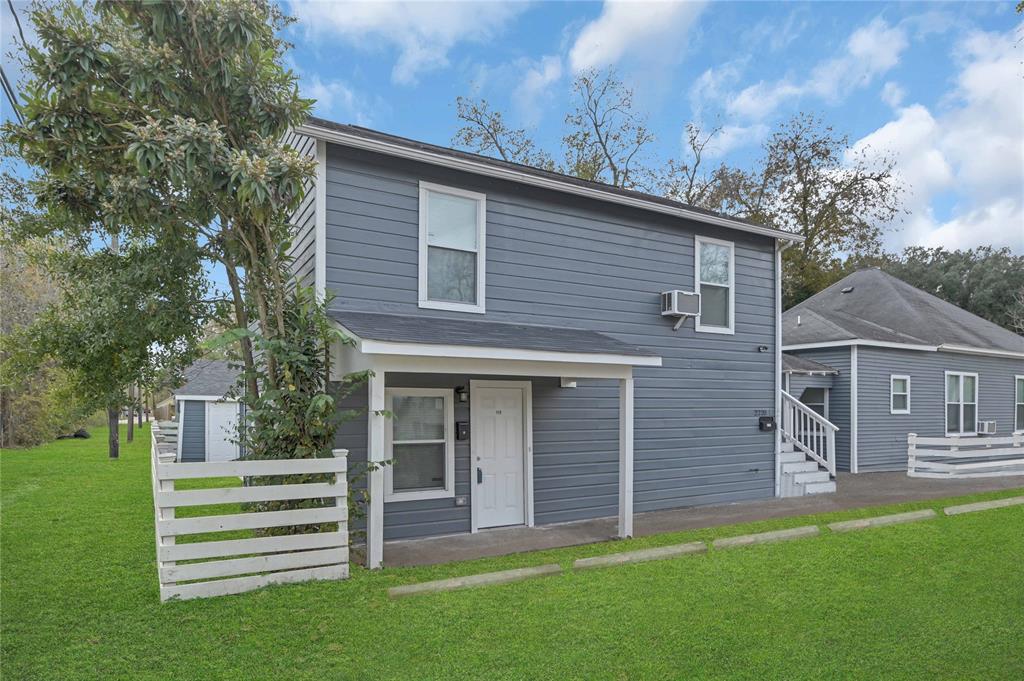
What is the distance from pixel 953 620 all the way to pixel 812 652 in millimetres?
1424

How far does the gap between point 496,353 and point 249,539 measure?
111 inches

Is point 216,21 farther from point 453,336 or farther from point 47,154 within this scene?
point 453,336

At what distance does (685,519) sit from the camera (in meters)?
8.59

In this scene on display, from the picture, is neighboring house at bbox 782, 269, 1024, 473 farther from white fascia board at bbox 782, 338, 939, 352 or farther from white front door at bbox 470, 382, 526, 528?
white front door at bbox 470, 382, 526, 528

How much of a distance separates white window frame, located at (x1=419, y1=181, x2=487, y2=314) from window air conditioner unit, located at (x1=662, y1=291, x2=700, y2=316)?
3.03 metres

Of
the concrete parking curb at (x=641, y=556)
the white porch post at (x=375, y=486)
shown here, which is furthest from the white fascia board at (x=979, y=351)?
the white porch post at (x=375, y=486)

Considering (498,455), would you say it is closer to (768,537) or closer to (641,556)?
(641,556)

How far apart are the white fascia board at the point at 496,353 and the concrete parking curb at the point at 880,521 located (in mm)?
3100

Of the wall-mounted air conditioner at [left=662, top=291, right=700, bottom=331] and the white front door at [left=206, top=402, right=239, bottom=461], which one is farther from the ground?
the wall-mounted air conditioner at [left=662, top=291, right=700, bottom=331]

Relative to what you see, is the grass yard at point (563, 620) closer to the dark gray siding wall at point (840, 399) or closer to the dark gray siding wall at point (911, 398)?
the dark gray siding wall at point (840, 399)

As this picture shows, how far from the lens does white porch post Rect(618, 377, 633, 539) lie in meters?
7.33

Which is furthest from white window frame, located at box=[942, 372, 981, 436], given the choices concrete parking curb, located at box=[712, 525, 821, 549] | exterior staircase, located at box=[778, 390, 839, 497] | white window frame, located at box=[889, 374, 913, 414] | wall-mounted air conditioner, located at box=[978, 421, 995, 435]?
concrete parking curb, located at box=[712, 525, 821, 549]

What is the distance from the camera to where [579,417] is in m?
8.50

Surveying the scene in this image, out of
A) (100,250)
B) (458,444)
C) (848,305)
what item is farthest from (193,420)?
(848,305)
